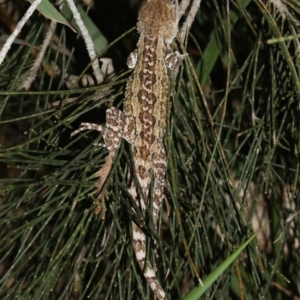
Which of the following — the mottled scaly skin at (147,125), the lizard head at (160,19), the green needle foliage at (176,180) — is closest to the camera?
the green needle foliage at (176,180)

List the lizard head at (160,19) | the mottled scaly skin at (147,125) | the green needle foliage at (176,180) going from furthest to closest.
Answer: the lizard head at (160,19) < the mottled scaly skin at (147,125) < the green needle foliage at (176,180)

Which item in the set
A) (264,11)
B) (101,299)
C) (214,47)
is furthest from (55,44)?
(264,11)

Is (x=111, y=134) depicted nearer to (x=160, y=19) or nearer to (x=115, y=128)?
(x=115, y=128)

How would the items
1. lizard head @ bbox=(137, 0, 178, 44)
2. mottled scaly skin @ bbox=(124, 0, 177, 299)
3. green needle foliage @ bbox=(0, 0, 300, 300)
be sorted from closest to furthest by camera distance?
green needle foliage @ bbox=(0, 0, 300, 300) → mottled scaly skin @ bbox=(124, 0, 177, 299) → lizard head @ bbox=(137, 0, 178, 44)

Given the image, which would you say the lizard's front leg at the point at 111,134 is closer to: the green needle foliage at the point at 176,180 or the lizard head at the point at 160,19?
the green needle foliage at the point at 176,180

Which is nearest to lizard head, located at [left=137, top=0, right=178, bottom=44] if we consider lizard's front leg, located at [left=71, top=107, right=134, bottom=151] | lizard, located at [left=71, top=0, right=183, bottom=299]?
lizard, located at [left=71, top=0, right=183, bottom=299]

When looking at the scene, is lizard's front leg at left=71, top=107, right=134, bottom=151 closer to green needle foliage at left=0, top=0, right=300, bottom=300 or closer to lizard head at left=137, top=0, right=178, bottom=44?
green needle foliage at left=0, top=0, right=300, bottom=300

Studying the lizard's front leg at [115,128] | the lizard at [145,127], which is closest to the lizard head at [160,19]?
the lizard at [145,127]

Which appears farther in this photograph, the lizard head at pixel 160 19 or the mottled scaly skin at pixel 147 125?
the lizard head at pixel 160 19

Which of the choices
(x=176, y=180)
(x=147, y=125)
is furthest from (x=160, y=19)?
(x=176, y=180)
